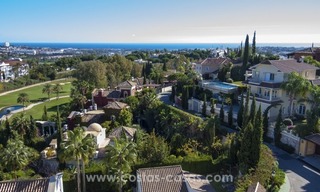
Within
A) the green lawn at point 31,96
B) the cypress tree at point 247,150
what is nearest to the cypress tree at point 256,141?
the cypress tree at point 247,150

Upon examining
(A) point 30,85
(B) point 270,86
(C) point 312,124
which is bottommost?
(A) point 30,85

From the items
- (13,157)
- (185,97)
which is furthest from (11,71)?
(13,157)

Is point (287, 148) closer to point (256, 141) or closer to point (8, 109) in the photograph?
point (256, 141)

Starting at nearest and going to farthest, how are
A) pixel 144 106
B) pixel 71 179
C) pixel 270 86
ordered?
pixel 71 179 → pixel 270 86 → pixel 144 106

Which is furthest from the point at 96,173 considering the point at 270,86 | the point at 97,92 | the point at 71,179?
the point at 97,92

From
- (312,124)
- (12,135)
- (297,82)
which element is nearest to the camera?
(312,124)

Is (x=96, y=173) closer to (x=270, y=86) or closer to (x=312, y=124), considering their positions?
(x=312, y=124)
